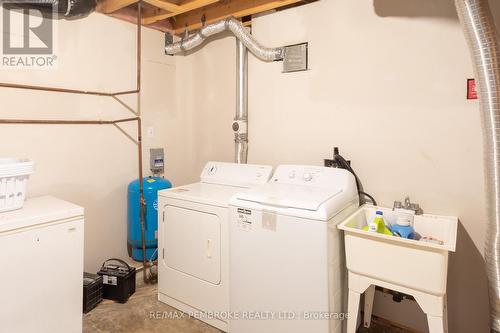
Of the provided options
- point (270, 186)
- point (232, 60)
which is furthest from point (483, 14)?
point (232, 60)

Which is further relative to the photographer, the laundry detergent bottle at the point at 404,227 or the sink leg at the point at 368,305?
the sink leg at the point at 368,305

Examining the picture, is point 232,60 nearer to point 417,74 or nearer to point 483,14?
point 417,74

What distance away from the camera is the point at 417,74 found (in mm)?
1903

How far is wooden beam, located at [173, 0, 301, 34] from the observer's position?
2409 mm

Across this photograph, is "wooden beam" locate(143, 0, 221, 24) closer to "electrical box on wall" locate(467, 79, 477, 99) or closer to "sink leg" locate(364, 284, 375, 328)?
"electrical box on wall" locate(467, 79, 477, 99)

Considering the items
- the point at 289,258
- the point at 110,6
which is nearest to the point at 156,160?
the point at 110,6

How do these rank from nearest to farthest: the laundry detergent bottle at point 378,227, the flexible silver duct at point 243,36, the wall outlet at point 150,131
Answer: the laundry detergent bottle at point 378,227 < the flexible silver duct at point 243,36 < the wall outlet at point 150,131

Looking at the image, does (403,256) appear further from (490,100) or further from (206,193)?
(206,193)

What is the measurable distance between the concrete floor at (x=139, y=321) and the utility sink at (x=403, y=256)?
757mm

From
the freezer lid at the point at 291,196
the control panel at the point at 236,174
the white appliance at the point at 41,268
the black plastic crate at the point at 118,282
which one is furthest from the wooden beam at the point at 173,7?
the black plastic crate at the point at 118,282

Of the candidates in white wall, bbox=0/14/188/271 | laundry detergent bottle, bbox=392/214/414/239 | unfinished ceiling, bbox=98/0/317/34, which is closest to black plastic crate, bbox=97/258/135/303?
white wall, bbox=0/14/188/271

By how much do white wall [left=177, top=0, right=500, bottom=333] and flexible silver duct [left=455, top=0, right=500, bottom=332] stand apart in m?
0.42

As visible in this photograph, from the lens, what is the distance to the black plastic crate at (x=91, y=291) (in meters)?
2.21

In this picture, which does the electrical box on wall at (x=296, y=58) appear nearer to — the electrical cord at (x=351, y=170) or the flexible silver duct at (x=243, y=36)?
the flexible silver duct at (x=243, y=36)
